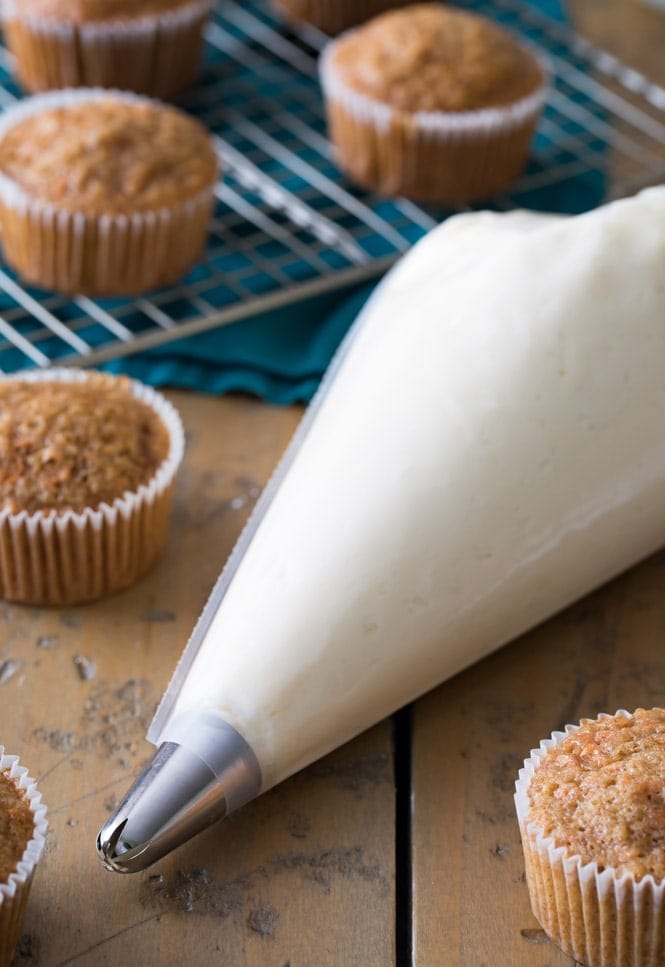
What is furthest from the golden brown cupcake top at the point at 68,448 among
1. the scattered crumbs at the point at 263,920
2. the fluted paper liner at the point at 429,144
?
the fluted paper liner at the point at 429,144

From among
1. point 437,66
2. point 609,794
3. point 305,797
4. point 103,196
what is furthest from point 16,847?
point 437,66

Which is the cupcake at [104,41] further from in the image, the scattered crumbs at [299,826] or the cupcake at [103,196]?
the scattered crumbs at [299,826]

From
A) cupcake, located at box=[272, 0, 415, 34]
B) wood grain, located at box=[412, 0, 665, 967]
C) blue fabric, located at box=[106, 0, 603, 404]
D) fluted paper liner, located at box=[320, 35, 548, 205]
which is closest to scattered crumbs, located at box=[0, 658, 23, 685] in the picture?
wood grain, located at box=[412, 0, 665, 967]

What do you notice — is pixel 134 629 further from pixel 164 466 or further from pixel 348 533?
pixel 348 533

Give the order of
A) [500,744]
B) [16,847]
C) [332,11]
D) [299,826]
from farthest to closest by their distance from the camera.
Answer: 1. [332,11]
2. [500,744]
3. [299,826]
4. [16,847]

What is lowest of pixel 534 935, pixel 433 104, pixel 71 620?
pixel 71 620

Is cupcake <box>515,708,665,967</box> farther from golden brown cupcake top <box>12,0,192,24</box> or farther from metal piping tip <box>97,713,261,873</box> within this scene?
golden brown cupcake top <box>12,0,192,24</box>

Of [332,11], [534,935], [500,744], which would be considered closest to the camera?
[534,935]

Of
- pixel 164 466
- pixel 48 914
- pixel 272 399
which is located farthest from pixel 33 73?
pixel 48 914

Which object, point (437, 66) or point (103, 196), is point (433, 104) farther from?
point (103, 196)
